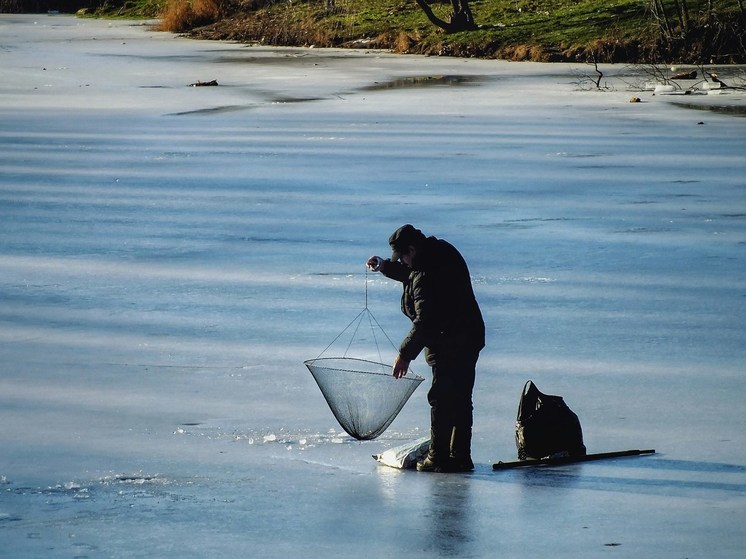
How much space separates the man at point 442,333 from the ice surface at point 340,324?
0.59 ft

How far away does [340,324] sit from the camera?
8.72 meters

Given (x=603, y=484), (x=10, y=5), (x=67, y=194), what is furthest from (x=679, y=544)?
(x=10, y=5)

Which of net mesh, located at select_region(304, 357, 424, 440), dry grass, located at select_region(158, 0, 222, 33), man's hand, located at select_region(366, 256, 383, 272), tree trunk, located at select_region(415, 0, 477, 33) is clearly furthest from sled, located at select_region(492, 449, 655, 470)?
dry grass, located at select_region(158, 0, 222, 33)

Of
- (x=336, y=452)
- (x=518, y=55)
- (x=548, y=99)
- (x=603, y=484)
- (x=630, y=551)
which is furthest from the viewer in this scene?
(x=518, y=55)

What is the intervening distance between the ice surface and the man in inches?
7.1

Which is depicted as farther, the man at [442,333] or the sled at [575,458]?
the sled at [575,458]

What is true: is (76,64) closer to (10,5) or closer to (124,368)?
(124,368)

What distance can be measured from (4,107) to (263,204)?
11.4 metres

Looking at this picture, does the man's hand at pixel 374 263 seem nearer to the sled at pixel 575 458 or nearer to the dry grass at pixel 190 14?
the sled at pixel 575 458

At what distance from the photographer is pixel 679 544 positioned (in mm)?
4891

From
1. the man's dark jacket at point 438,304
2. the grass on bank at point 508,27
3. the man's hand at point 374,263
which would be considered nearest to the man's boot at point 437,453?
the man's dark jacket at point 438,304

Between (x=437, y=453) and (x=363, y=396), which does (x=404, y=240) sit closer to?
(x=363, y=396)

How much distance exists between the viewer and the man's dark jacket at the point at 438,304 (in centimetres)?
586

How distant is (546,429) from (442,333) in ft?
1.99
